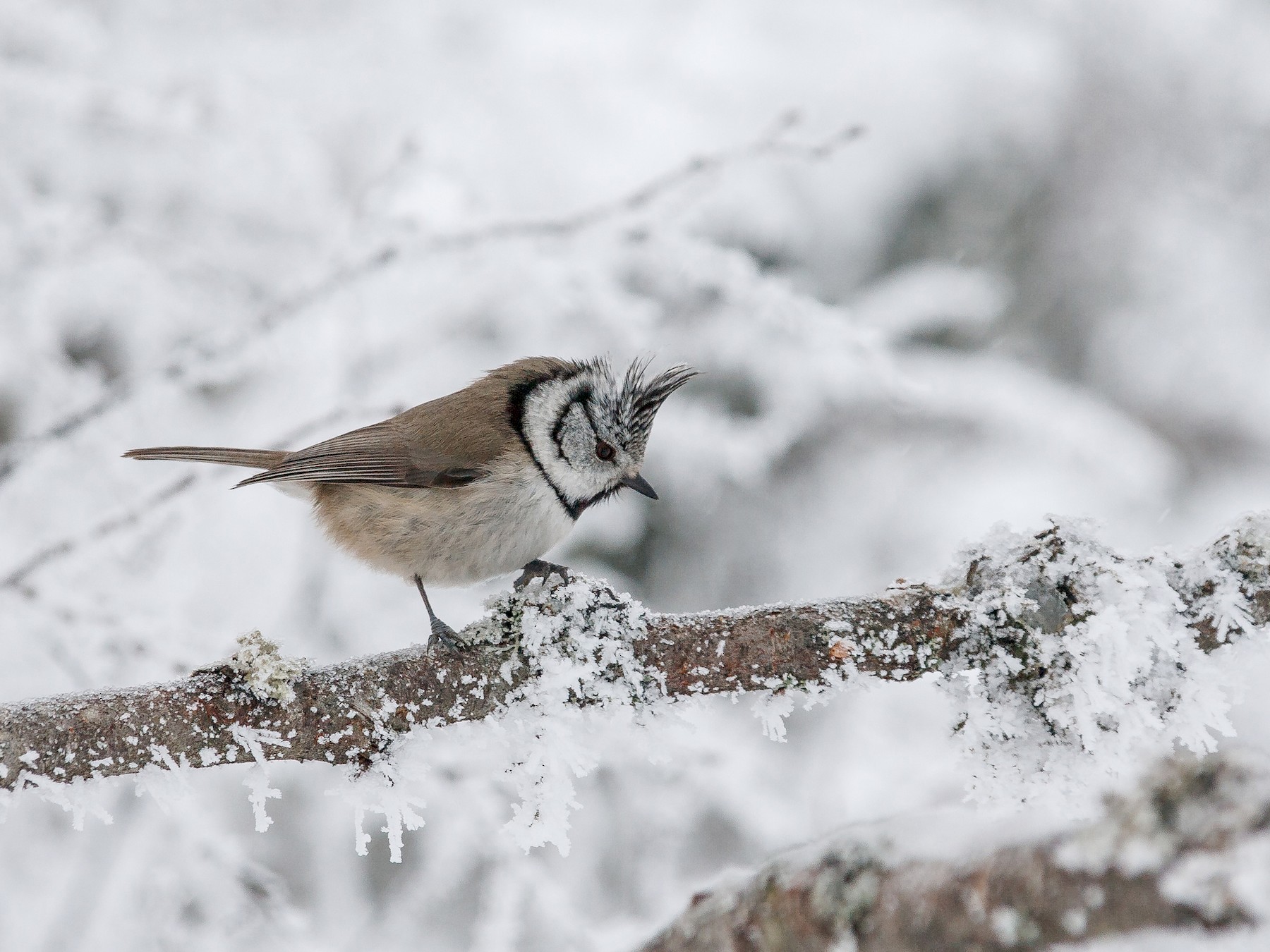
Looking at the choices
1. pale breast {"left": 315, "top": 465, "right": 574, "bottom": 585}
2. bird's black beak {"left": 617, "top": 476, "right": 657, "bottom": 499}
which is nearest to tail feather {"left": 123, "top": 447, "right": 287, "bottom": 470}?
pale breast {"left": 315, "top": 465, "right": 574, "bottom": 585}

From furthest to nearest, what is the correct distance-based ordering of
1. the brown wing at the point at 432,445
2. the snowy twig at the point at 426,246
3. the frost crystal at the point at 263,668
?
the snowy twig at the point at 426,246 → the brown wing at the point at 432,445 → the frost crystal at the point at 263,668

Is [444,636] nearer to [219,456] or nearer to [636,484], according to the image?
[636,484]

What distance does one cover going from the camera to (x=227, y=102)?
14.5 ft

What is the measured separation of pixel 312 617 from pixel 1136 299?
5476 mm

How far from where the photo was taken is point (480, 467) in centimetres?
323

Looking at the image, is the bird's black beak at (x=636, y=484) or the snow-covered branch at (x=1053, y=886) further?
the bird's black beak at (x=636, y=484)

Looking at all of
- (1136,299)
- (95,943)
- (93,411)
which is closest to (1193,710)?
(93,411)

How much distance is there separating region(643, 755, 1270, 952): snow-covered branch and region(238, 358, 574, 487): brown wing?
5.51 ft

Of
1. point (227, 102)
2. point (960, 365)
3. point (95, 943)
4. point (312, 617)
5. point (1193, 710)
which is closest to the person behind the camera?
point (1193, 710)

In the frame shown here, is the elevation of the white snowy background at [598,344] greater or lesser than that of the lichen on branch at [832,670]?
greater

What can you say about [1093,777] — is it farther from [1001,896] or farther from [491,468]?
[491,468]

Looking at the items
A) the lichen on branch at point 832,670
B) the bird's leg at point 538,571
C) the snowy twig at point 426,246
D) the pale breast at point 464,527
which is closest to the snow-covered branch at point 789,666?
the lichen on branch at point 832,670

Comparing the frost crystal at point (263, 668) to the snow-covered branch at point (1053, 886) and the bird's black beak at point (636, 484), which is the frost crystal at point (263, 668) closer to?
the snow-covered branch at point (1053, 886)

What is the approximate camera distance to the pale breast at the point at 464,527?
3.15 m
